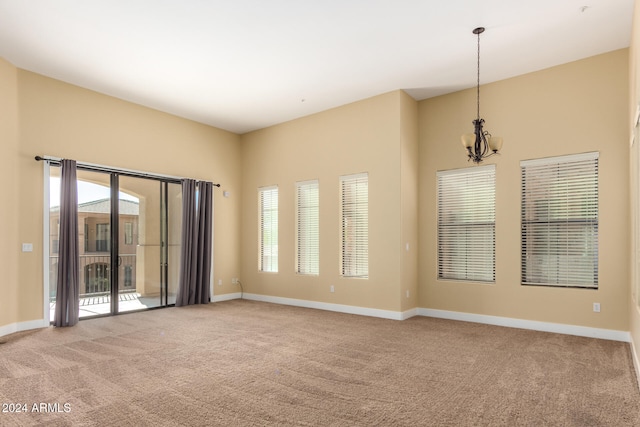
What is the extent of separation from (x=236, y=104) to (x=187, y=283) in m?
3.48

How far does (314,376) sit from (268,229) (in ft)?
15.9

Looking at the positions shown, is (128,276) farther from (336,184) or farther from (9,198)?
(336,184)

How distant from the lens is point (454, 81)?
6020 mm

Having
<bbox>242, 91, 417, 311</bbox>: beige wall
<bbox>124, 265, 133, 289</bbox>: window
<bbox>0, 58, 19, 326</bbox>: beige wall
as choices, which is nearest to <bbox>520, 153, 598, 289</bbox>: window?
<bbox>242, 91, 417, 311</bbox>: beige wall

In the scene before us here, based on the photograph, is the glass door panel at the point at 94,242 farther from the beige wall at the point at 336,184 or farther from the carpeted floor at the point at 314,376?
the beige wall at the point at 336,184

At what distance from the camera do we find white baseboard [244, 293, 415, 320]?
20.6 feet

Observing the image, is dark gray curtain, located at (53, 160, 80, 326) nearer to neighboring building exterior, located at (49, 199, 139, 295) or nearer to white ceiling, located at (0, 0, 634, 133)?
neighboring building exterior, located at (49, 199, 139, 295)

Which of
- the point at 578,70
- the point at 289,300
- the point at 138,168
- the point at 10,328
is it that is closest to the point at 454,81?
the point at 578,70

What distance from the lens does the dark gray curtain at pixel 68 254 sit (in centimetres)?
575

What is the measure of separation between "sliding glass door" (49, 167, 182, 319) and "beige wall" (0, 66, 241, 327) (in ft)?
0.83

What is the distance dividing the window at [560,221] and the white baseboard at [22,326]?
22.7 ft

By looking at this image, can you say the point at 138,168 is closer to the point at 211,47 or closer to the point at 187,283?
the point at 187,283

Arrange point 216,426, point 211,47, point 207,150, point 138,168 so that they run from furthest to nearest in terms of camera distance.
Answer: point 207,150 < point 138,168 < point 211,47 < point 216,426

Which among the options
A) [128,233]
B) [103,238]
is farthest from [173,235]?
[103,238]
